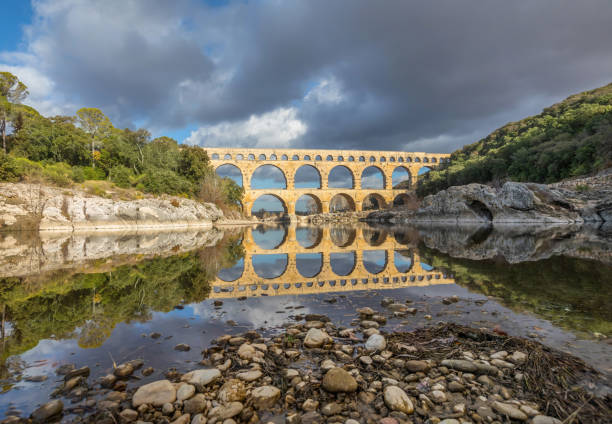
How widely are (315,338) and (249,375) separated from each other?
0.75 metres

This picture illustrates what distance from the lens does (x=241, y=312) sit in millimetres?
3615

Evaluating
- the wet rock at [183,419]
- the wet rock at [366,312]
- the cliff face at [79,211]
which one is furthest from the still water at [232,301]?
the cliff face at [79,211]

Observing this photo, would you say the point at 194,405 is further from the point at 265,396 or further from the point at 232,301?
the point at 232,301

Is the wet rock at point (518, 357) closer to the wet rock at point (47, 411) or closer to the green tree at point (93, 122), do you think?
the wet rock at point (47, 411)

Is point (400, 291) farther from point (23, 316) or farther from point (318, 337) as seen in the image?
point (23, 316)

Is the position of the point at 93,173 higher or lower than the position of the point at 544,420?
higher

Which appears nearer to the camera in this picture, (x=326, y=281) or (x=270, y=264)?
(x=326, y=281)

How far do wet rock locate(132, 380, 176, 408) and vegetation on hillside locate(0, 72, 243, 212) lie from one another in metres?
22.3

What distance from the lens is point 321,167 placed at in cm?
4228

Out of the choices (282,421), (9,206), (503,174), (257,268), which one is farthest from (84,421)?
(503,174)

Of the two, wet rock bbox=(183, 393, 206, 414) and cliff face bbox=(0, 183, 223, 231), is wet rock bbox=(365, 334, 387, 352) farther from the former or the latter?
cliff face bbox=(0, 183, 223, 231)

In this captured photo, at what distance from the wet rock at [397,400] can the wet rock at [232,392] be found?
89cm

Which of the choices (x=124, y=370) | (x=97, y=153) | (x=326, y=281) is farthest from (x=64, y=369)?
(x=97, y=153)

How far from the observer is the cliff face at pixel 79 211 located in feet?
52.6
